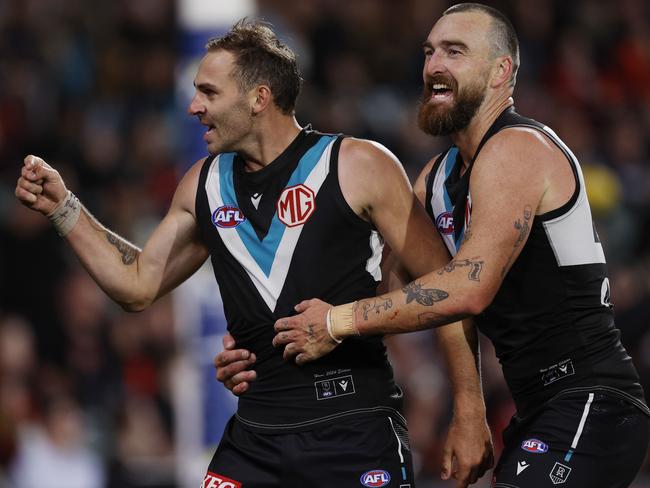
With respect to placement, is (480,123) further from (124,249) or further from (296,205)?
(124,249)

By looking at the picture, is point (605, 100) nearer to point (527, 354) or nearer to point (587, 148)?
point (587, 148)

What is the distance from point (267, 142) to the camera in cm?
532

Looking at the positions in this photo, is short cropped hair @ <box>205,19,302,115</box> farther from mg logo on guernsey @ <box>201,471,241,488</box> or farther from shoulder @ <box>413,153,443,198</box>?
mg logo on guernsey @ <box>201,471,241,488</box>

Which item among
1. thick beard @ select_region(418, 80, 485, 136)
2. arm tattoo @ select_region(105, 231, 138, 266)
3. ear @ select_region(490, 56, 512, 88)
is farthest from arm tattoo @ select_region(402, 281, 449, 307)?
arm tattoo @ select_region(105, 231, 138, 266)

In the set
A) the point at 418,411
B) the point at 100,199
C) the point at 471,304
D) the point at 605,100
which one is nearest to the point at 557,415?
the point at 471,304

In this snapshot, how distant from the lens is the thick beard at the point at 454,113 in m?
5.10

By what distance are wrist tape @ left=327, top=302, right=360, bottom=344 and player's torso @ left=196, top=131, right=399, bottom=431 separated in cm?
22

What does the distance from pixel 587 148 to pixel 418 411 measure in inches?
135

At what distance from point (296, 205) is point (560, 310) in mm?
1150

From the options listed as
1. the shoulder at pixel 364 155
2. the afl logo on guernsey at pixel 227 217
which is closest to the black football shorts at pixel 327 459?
the afl logo on guernsey at pixel 227 217

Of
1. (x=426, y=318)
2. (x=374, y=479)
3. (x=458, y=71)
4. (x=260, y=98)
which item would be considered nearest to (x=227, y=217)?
(x=260, y=98)

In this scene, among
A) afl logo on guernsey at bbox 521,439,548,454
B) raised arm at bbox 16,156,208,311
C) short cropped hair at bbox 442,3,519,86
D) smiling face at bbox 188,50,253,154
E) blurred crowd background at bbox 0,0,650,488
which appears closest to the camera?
afl logo on guernsey at bbox 521,439,548,454

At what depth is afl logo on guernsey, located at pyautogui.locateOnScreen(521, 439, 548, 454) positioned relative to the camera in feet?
15.8

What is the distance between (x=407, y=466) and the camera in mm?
5031
